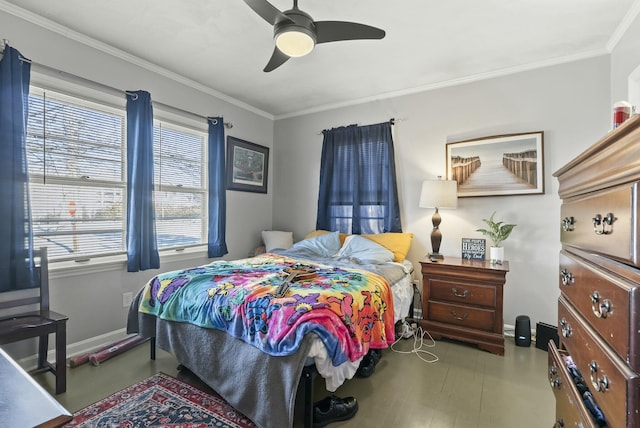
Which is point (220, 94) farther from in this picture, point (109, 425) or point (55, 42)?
point (109, 425)

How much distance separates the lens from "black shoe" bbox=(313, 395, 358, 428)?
165cm

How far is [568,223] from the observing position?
1128mm

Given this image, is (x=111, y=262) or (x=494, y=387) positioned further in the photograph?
(x=111, y=262)

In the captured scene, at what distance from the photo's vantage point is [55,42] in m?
2.39

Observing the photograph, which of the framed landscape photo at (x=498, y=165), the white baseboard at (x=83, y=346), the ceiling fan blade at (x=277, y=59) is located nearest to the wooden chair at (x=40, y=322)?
the white baseboard at (x=83, y=346)

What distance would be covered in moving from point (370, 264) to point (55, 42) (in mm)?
3170

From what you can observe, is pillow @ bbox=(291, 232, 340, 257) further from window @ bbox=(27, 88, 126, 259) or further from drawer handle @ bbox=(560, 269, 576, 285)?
drawer handle @ bbox=(560, 269, 576, 285)

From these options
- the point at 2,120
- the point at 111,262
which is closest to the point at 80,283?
the point at 111,262

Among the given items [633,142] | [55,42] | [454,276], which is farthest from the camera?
[454,276]

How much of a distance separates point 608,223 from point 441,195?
2252mm

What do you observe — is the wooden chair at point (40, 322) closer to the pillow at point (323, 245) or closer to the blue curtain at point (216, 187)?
the blue curtain at point (216, 187)

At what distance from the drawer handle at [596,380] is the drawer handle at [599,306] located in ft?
0.46

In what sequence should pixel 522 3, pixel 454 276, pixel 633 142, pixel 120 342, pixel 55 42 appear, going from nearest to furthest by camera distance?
pixel 633 142
pixel 522 3
pixel 55 42
pixel 120 342
pixel 454 276

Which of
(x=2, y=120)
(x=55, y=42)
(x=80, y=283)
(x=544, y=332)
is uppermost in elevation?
(x=55, y=42)
